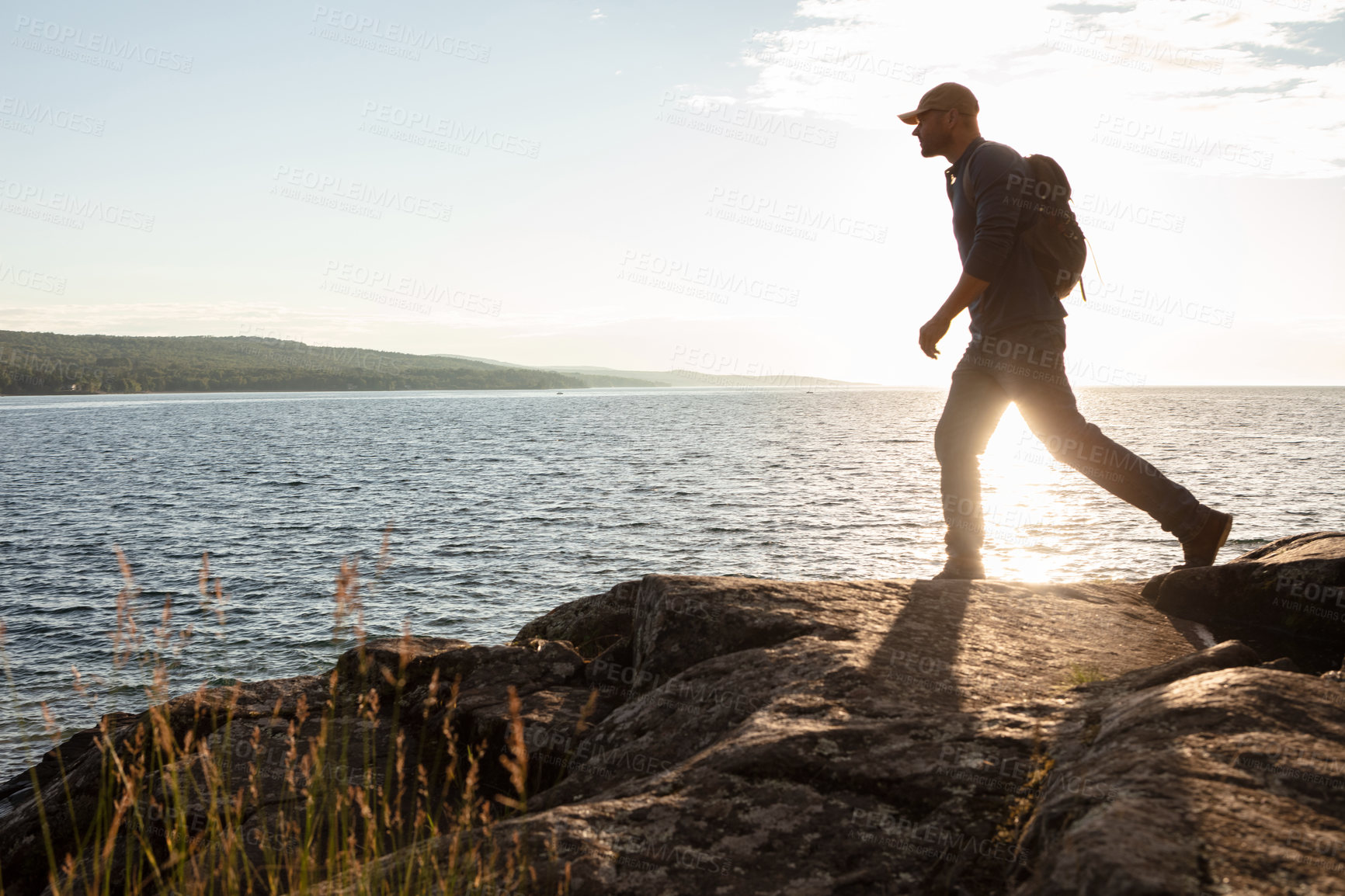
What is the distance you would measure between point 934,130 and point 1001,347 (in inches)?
55.1

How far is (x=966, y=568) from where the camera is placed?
551cm

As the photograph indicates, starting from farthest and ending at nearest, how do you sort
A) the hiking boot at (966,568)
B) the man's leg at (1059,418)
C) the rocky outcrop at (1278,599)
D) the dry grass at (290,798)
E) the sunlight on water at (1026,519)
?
the sunlight on water at (1026,519), the hiking boot at (966,568), the man's leg at (1059,418), the rocky outcrop at (1278,599), the dry grass at (290,798)

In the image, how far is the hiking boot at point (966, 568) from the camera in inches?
217

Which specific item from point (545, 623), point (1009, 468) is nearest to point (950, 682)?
point (545, 623)

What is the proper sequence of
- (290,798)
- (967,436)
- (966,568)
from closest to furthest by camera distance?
(290,798)
(967,436)
(966,568)

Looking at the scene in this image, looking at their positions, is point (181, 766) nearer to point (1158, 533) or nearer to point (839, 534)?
point (839, 534)

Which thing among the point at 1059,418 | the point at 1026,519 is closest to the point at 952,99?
the point at 1059,418

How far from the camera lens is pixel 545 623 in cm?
714

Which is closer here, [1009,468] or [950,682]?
[950,682]

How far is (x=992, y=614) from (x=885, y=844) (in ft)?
7.78

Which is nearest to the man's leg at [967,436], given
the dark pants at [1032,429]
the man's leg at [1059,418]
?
the dark pants at [1032,429]

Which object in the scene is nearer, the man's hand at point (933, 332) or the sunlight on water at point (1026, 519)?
the man's hand at point (933, 332)

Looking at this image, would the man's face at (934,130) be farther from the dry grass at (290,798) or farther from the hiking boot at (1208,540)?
the dry grass at (290,798)

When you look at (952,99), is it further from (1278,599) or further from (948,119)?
(1278,599)
